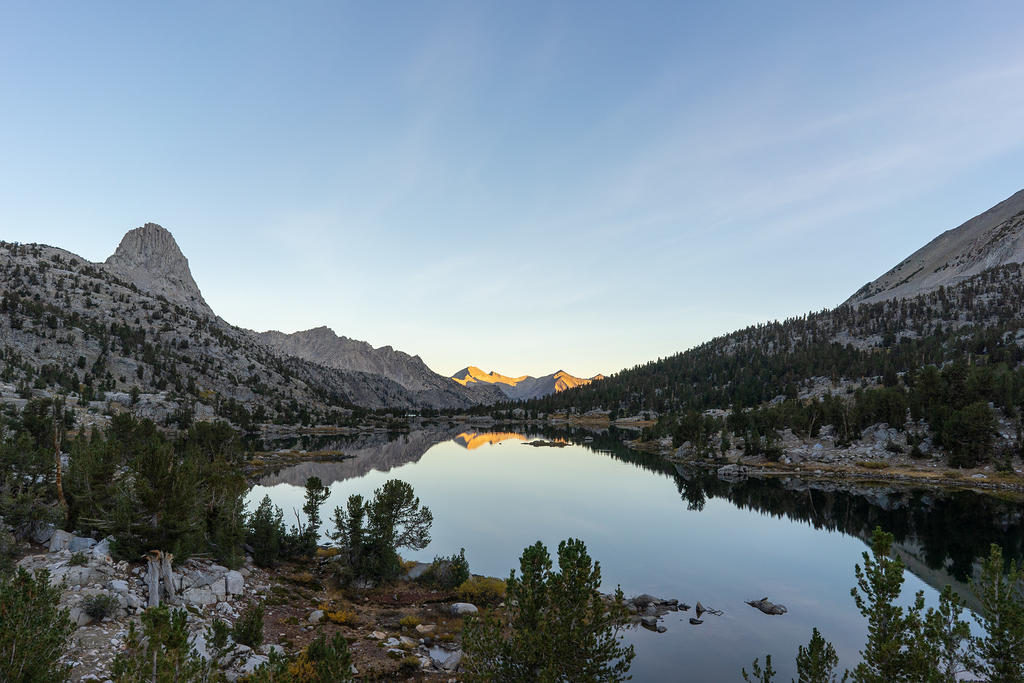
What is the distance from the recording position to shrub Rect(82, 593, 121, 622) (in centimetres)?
1888

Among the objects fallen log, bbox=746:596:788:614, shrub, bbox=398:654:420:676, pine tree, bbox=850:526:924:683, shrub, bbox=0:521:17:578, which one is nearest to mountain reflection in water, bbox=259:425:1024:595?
fallen log, bbox=746:596:788:614

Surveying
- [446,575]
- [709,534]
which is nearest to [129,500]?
[446,575]

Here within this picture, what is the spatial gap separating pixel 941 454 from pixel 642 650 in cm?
8744

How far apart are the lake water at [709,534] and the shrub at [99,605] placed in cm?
2363

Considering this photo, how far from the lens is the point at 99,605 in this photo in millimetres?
19031

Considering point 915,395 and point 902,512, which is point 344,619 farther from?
point 915,395

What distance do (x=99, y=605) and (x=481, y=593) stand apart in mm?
20731

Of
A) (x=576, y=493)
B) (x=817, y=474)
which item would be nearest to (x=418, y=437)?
(x=576, y=493)

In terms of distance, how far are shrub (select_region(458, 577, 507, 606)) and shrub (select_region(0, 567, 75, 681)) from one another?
23.1m

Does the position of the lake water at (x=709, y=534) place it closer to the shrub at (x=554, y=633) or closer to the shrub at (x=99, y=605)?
the shrub at (x=554, y=633)

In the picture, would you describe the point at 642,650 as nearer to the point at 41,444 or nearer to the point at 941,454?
the point at 41,444

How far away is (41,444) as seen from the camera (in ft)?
164

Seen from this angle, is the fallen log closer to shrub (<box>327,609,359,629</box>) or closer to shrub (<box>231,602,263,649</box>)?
shrub (<box>327,609,359,629</box>)

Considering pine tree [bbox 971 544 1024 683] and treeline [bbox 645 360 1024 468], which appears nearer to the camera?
pine tree [bbox 971 544 1024 683]
